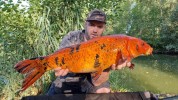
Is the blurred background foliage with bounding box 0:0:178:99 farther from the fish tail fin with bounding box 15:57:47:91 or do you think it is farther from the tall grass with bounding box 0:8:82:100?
the fish tail fin with bounding box 15:57:47:91

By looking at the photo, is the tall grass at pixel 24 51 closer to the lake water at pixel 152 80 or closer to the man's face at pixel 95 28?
the lake water at pixel 152 80

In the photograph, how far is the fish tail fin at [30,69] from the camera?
2.54m

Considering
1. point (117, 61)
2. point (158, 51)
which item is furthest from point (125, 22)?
point (117, 61)

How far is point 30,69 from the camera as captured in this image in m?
2.59

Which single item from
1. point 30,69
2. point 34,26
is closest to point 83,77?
point 30,69

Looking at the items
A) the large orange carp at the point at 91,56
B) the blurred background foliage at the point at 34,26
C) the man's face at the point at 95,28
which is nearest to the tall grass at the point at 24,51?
the blurred background foliage at the point at 34,26

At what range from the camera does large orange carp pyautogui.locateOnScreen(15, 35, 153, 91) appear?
8.61ft

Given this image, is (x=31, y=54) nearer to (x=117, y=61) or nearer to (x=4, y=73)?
(x=4, y=73)

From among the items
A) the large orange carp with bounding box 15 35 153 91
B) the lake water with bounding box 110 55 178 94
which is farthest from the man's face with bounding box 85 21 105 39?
the lake water with bounding box 110 55 178 94

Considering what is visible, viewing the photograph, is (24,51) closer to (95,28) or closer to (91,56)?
(95,28)

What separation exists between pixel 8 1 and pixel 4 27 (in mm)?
458

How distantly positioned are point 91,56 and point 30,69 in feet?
1.61

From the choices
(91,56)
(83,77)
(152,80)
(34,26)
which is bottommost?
(152,80)

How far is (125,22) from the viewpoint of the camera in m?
27.4
